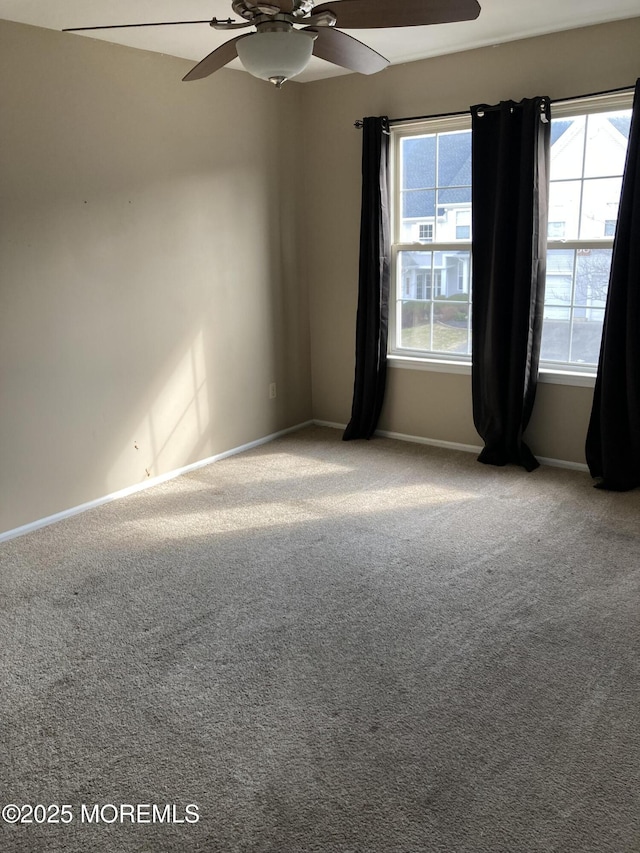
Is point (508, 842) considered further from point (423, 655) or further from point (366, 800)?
point (423, 655)

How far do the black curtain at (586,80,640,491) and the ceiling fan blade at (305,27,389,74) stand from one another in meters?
1.68

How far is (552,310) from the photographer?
4145 millimetres

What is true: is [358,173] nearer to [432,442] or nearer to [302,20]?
[432,442]

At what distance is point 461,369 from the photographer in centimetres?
450

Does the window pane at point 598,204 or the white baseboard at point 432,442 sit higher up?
the window pane at point 598,204

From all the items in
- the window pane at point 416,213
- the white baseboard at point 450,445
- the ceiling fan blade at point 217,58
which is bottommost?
the white baseboard at point 450,445

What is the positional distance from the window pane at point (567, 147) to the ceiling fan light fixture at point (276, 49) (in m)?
2.27

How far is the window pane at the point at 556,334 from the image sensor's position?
412 cm

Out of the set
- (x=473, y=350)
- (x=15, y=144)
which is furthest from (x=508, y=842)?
(x=15, y=144)

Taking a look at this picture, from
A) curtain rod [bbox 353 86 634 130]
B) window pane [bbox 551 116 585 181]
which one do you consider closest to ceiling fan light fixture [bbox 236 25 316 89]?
curtain rod [bbox 353 86 634 130]

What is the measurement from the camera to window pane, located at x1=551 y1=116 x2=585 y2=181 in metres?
3.87

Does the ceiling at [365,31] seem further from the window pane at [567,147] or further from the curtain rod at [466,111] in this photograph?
the window pane at [567,147]

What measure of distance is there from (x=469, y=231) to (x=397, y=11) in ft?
7.69

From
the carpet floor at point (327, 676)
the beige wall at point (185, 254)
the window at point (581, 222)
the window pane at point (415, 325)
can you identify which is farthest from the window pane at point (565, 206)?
the carpet floor at point (327, 676)
